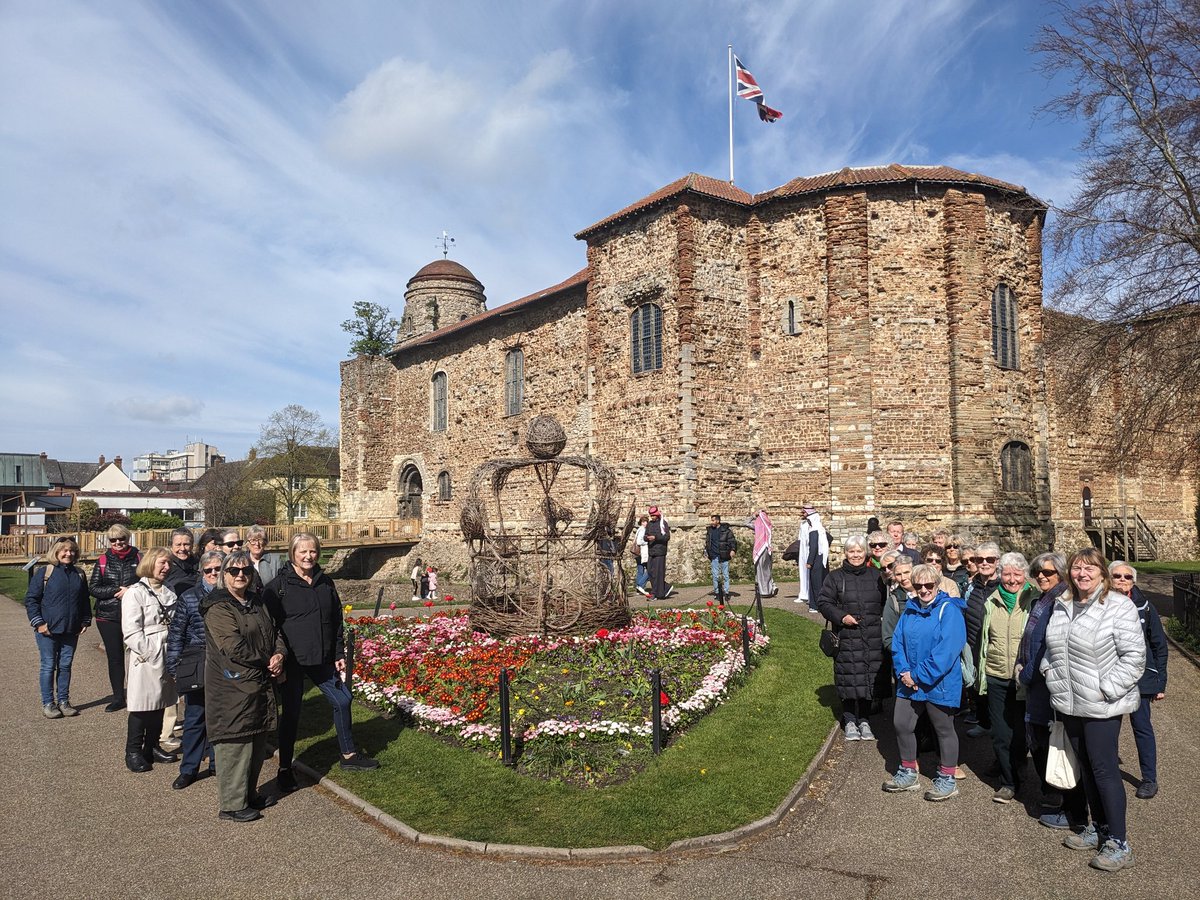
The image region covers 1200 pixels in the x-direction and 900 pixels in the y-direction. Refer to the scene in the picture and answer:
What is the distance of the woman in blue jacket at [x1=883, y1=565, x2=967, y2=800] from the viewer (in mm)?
5727

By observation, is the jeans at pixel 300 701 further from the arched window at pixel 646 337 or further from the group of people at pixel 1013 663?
the arched window at pixel 646 337

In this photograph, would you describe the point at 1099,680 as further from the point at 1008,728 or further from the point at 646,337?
the point at 646,337

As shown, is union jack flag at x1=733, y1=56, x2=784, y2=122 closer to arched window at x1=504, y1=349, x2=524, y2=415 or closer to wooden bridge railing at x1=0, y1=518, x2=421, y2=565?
arched window at x1=504, y1=349, x2=524, y2=415

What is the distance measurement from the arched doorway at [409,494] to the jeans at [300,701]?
2867 cm

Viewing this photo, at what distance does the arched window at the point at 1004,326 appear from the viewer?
19.3 metres

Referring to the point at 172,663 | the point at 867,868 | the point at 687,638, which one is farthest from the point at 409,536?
the point at 867,868

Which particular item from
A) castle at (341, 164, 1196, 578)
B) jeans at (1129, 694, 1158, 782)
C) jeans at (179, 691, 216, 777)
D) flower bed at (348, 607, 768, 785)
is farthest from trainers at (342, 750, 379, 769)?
castle at (341, 164, 1196, 578)

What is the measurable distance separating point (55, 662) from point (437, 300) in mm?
34866

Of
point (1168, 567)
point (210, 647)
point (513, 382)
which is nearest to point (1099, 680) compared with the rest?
point (210, 647)

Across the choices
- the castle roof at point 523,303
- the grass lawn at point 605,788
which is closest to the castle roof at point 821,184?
the castle roof at point 523,303

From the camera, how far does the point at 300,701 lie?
20.3ft

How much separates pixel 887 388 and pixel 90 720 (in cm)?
1667

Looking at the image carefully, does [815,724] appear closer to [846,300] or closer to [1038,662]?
[1038,662]

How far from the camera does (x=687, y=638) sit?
10.0 metres
